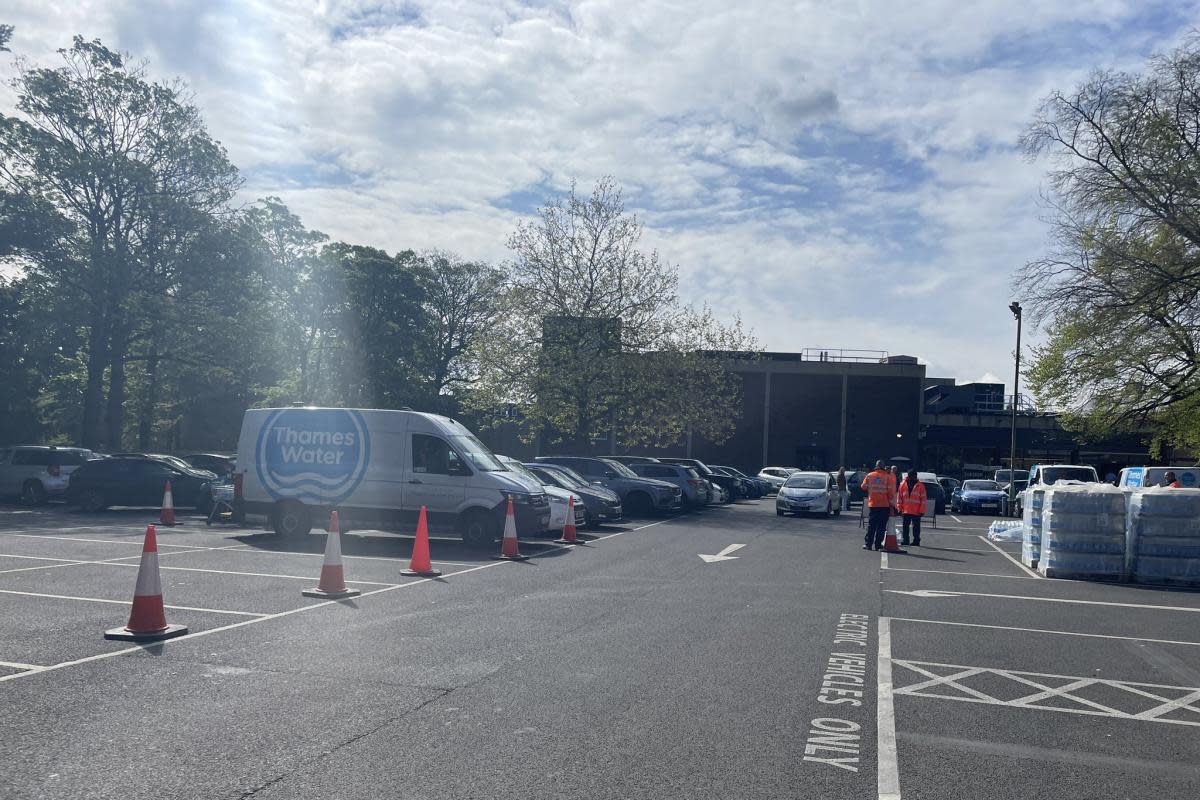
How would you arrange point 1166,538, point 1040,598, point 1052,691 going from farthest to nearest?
point 1166,538 → point 1040,598 → point 1052,691

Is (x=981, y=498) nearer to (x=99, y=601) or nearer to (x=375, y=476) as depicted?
(x=375, y=476)

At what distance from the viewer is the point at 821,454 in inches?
2667

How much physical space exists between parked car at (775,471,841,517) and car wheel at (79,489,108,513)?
1834 centimetres

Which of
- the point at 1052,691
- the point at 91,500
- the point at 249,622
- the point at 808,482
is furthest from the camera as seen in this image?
the point at 808,482

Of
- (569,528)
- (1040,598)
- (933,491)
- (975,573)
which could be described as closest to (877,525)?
(975,573)

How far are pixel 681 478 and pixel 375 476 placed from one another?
1562cm

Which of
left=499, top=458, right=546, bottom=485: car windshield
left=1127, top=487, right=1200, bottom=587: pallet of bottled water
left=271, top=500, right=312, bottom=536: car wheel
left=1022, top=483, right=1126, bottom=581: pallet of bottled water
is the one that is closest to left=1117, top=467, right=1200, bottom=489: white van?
left=1127, top=487, right=1200, bottom=587: pallet of bottled water

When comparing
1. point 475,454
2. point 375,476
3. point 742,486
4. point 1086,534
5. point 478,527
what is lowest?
Answer: point 478,527

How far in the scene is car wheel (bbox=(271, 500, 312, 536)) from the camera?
58.0 ft

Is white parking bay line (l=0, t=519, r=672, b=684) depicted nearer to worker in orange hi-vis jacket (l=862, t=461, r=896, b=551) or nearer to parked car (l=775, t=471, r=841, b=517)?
worker in orange hi-vis jacket (l=862, t=461, r=896, b=551)

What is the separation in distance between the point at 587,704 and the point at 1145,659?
5367 millimetres

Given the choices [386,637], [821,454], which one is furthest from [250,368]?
[821,454]

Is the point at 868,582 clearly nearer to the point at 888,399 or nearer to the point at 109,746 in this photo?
the point at 109,746

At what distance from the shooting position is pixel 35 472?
26312 mm
